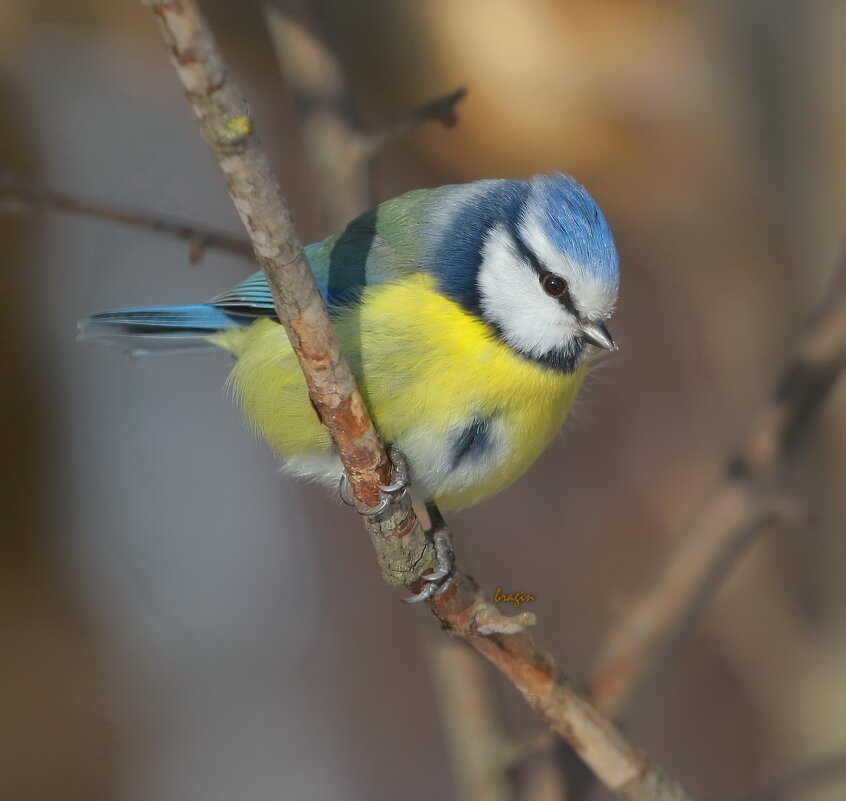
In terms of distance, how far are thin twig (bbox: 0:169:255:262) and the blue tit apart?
0.21 m

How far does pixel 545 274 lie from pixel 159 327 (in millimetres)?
886

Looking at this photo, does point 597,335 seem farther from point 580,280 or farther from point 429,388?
point 429,388

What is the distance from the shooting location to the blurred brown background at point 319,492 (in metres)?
2.74

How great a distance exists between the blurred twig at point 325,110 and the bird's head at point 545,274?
0.47 meters

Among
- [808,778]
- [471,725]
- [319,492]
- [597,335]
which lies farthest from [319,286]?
[319,492]

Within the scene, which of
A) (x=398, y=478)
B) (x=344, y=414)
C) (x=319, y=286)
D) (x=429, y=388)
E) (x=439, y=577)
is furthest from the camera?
(x=319, y=286)

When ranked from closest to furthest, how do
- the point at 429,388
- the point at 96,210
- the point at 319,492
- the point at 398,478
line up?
the point at 398,478 → the point at 429,388 → the point at 96,210 → the point at 319,492

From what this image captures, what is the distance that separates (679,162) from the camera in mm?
3002

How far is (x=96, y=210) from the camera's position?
1.82m

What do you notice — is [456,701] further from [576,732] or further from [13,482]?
[13,482]

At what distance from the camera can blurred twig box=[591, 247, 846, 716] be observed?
182 cm

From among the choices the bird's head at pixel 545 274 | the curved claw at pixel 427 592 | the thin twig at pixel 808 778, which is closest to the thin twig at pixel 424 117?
the bird's head at pixel 545 274

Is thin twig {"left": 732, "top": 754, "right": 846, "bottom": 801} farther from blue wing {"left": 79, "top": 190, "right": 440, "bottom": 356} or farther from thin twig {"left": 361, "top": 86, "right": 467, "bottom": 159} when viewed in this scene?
thin twig {"left": 361, "top": 86, "right": 467, "bottom": 159}

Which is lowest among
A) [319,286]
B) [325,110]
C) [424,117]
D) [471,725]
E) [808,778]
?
[808,778]
